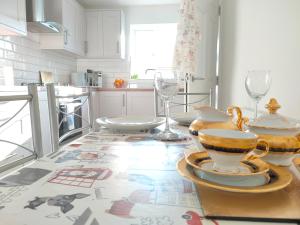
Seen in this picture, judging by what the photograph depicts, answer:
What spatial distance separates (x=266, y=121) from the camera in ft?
1.96

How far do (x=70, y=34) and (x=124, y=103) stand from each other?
1.33m

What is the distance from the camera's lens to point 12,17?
7.27ft

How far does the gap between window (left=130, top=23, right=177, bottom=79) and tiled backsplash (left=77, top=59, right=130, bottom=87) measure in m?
0.16

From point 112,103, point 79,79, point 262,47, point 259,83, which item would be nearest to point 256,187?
Answer: point 259,83

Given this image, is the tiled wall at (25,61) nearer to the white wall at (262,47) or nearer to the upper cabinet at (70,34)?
the upper cabinet at (70,34)

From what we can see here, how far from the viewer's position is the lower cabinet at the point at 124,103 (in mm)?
4176

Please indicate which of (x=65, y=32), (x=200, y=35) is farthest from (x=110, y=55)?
(x=200, y=35)

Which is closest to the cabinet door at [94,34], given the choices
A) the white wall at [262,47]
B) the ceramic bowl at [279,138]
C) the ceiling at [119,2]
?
the ceiling at [119,2]

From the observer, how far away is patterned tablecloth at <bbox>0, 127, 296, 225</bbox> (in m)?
0.34

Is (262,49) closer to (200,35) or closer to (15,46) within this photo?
(200,35)

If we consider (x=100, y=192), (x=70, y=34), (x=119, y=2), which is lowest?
(x=100, y=192)

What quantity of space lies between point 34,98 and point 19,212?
0.66 metres

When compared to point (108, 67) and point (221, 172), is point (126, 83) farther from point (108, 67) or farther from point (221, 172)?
point (221, 172)

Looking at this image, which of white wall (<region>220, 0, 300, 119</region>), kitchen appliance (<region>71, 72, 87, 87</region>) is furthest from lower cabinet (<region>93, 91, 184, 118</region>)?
white wall (<region>220, 0, 300, 119</region>)
